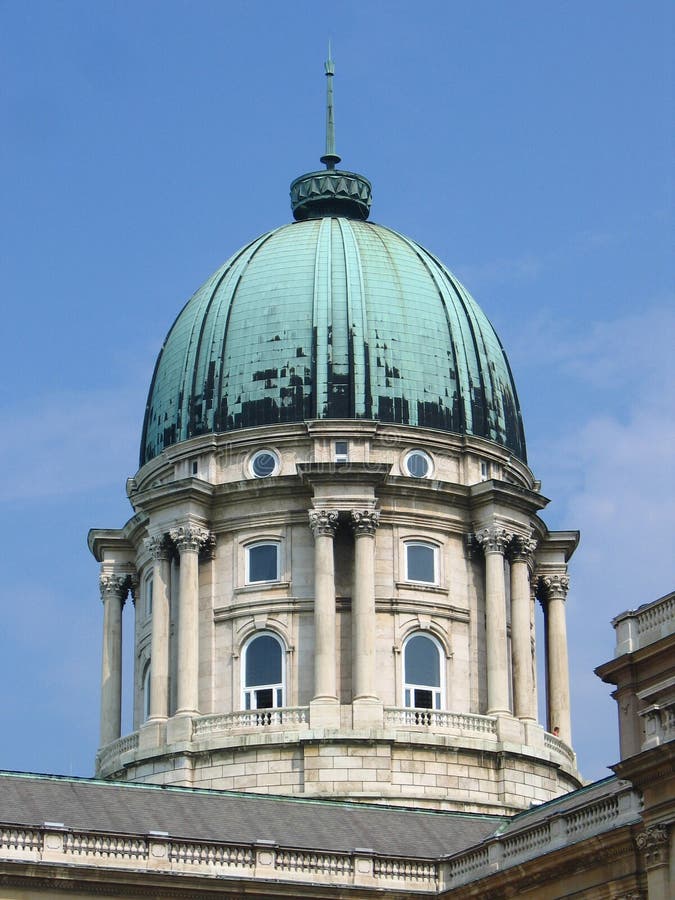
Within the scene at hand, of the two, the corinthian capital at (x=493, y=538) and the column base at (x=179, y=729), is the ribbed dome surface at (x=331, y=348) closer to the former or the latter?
the corinthian capital at (x=493, y=538)

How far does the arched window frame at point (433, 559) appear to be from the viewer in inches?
3187

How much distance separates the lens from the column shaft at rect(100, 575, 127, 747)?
8375 centimetres

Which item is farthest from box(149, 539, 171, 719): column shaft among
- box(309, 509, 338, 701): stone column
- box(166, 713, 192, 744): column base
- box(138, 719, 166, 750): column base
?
box(309, 509, 338, 701): stone column

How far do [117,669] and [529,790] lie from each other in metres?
15.5

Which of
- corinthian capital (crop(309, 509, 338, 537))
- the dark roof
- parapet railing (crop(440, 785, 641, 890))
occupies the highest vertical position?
corinthian capital (crop(309, 509, 338, 537))

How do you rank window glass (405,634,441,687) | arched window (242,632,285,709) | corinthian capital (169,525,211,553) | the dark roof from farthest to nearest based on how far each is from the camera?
1. corinthian capital (169,525,211,553)
2. window glass (405,634,441,687)
3. arched window (242,632,285,709)
4. the dark roof

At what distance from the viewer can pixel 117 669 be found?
276ft

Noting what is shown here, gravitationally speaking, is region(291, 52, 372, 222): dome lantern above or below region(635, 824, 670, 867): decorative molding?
above

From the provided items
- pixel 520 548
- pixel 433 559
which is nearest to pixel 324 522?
pixel 433 559

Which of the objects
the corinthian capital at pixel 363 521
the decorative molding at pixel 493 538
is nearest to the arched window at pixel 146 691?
the corinthian capital at pixel 363 521

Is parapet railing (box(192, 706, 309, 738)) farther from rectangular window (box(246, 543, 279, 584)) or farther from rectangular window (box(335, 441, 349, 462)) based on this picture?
rectangular window (box(335, 441, 349, 462))

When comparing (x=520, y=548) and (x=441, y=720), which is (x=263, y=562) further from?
(x=520, y=548)

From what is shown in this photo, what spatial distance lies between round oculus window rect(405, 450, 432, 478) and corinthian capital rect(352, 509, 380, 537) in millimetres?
2721

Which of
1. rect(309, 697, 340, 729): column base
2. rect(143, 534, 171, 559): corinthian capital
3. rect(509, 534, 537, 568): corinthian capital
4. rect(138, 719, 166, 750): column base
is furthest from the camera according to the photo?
rect(509, 534, 537, 568): corinthian capital
